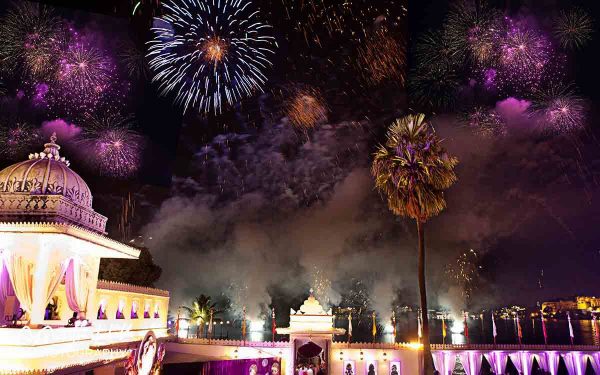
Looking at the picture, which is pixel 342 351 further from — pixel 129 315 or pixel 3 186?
pixel 3 186

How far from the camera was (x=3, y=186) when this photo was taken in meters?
17.9

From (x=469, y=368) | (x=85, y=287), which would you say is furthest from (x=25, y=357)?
(x=469, y=368)

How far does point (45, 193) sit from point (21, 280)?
11.0 ft

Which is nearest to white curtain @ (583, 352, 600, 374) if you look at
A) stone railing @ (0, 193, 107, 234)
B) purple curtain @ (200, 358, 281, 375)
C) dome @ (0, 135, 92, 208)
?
purple curtain @ (200, 358, 281, 375)

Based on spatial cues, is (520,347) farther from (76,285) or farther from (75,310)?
(76,285)

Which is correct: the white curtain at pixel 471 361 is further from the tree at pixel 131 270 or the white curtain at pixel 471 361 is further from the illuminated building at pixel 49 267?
the tree at pixel 131 270

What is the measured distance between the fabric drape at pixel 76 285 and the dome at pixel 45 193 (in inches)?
68.4

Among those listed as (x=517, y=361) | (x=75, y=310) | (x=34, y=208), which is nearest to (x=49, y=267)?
(x=34, y=208)

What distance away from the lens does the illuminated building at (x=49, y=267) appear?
50.5 ft

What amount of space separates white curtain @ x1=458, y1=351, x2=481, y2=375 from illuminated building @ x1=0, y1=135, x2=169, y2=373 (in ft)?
70.6

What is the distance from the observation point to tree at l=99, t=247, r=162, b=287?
44.3 m

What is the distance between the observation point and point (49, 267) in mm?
16594

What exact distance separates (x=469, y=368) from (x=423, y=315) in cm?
784

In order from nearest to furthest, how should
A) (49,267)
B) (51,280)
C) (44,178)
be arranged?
1. (49,267)
2. (51,280)
3. (44,178)
